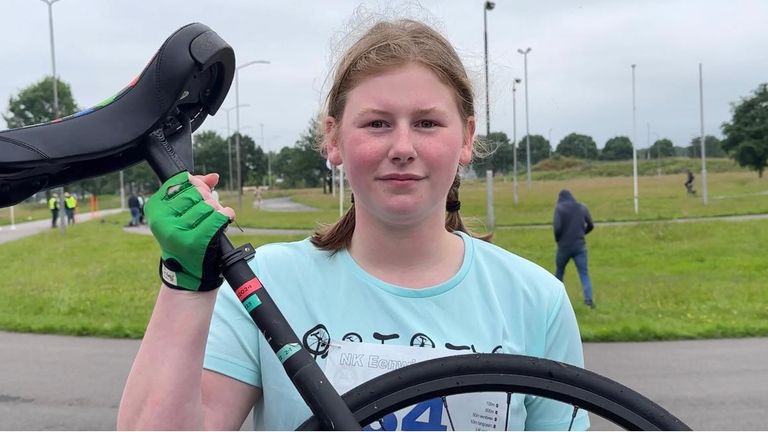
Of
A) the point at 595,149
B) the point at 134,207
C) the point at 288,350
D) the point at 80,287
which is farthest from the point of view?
the point at 595,149

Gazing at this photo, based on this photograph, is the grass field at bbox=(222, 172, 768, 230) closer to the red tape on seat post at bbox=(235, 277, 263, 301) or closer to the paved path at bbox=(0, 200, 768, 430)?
the paved path at bbox=(0, 200, 768, 430)

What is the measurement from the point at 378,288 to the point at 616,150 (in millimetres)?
64668

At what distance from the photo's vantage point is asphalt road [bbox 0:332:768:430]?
191 inches

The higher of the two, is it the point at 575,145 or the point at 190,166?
the point at 575,145

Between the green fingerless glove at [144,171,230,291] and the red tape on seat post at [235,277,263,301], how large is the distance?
0.26 feet

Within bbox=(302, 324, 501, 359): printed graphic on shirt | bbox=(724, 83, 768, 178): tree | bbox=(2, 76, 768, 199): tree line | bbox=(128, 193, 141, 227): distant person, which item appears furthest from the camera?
bbox=(724, 83, 768, 178): tree

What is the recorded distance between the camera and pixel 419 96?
1388 millimetres

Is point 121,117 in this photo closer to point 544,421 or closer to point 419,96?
point 419,96

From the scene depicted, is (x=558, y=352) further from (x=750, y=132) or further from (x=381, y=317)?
(x=750, y=132)

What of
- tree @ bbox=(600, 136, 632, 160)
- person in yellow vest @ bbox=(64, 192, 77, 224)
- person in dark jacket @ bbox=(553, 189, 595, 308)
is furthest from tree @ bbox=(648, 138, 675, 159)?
person in dark jacket @ bbox=(553, 189, 595, 308)

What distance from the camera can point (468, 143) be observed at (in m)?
1.60

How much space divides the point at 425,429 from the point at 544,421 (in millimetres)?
285

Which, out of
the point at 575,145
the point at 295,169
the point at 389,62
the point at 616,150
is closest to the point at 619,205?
the point at 575,145

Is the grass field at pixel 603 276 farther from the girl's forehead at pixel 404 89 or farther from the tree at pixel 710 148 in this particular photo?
the tree at pixel 710 148
